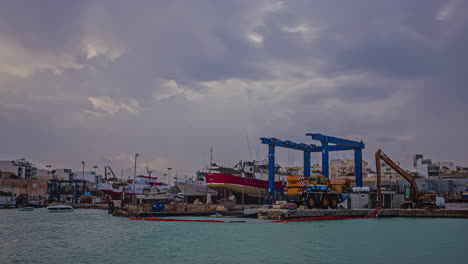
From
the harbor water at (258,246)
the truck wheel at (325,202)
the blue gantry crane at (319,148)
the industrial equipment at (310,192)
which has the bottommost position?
the harbor water at (258,246)

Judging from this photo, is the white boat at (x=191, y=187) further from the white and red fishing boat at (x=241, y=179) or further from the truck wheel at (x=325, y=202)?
the truck wheel at (x=325, y=202)

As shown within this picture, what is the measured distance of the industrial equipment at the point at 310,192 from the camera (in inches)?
1372

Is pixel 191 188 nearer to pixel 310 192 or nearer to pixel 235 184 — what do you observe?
pixel 235 184

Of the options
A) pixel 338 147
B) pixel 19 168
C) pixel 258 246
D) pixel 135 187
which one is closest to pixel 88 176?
pixel 19 168

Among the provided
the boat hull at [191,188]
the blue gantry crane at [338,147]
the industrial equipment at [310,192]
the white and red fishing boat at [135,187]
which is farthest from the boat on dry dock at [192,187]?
the industrial equipment at [310,192]

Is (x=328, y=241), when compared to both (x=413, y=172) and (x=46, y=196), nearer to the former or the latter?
(x=413, y=172)

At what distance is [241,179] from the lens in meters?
56.2

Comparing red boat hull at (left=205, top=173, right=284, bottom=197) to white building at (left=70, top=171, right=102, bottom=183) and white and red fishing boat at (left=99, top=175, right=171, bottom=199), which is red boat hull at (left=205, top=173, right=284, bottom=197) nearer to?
white and red fishing boat at (left=99, top=175, right=171, bottom=199)

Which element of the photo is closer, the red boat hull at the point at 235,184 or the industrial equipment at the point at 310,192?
the industrial equipment at the point at 310,192

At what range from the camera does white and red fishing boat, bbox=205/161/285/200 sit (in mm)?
55312

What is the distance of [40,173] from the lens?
138625mm

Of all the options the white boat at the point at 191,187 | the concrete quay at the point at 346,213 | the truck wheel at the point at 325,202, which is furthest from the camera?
the white boat at the point at 191,187

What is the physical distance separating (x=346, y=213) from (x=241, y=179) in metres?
23.6

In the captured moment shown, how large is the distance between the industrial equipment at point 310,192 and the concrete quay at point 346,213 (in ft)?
6.89
